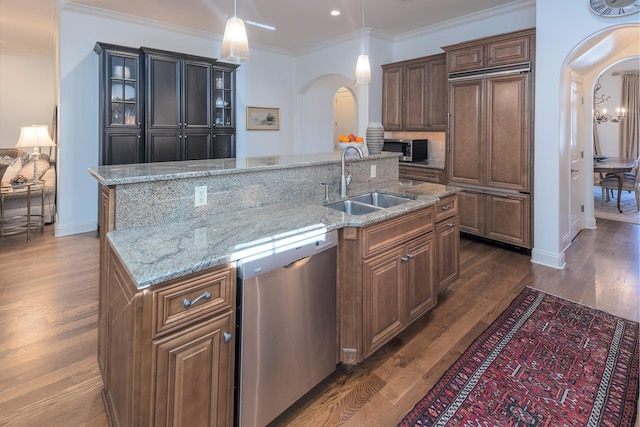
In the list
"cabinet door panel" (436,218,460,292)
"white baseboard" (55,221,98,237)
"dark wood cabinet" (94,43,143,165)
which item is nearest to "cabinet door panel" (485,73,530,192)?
"cabinet door panel" (436,218,460,292)

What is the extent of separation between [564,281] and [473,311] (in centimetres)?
126

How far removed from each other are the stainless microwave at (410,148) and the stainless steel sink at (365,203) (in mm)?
2424

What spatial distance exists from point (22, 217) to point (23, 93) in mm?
→ 4016

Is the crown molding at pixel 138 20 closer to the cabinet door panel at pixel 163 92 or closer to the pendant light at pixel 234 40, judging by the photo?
the cabinet door panel at pixel 163 92

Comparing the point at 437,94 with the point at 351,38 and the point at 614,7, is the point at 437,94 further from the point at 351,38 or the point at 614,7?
the point at 614,7

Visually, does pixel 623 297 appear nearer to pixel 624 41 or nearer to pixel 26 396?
pixel 624 41

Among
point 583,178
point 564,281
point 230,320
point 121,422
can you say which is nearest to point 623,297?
point 564,281

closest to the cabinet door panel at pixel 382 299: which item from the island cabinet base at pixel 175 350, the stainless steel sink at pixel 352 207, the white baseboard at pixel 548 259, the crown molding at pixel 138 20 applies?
the stainless steel sink at pixel 352 207

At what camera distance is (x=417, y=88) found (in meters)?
5.10

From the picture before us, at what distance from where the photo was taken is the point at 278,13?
4.65 meters

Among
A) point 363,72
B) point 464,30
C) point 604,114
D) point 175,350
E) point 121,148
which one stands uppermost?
point 464,30

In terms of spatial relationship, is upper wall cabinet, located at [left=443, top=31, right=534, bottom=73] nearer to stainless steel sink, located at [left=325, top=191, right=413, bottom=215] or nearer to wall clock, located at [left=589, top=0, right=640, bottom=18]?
wall clock, located at [left=589, top=0, right=640, bottom=18]

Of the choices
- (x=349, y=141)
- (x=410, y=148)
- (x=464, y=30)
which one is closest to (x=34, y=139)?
(x=349, y=141)

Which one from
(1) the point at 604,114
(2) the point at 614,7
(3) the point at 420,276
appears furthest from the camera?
(1) the point at 604,114
